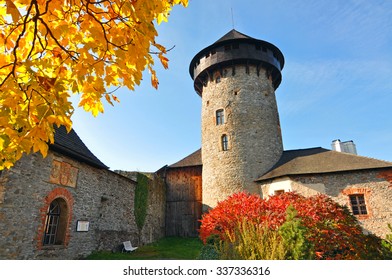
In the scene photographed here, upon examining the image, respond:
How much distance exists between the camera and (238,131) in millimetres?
16641

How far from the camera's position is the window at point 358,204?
12.3 meters

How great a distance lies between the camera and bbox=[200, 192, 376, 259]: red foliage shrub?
5660 millimetres

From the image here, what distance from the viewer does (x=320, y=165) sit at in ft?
45.3

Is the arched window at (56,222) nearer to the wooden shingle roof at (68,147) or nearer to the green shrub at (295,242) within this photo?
the wooden shingle roof at (68,147)

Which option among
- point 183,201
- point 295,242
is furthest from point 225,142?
point 295,242

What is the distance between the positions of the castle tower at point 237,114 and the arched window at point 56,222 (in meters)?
9.42

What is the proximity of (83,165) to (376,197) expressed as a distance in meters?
13.9

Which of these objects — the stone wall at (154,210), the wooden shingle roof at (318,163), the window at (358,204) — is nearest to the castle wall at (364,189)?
the window at (358,204)

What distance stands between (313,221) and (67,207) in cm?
814

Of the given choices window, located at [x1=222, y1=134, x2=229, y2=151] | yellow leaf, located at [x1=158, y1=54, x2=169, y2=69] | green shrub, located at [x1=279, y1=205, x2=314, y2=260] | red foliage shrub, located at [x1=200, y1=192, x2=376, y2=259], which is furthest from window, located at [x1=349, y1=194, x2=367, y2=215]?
yellow leaf, located at [x1=158, y1=54, x2=169, y2=69]

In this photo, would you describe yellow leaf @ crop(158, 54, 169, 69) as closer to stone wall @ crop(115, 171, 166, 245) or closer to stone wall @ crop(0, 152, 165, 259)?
stone wall @ crop(0, 152, 165, 259)

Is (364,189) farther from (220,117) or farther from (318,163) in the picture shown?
(220,117)

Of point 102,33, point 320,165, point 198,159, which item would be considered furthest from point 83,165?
point 320,165

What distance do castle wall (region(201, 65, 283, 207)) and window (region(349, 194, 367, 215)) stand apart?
195 inches
